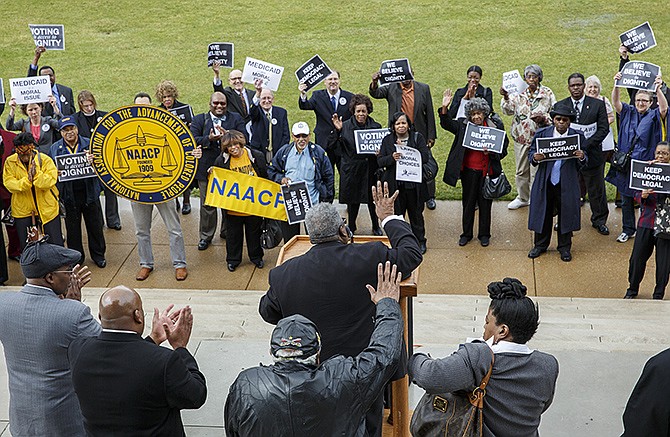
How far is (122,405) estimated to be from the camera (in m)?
4.56

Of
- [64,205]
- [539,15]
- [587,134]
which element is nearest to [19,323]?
[64,205]

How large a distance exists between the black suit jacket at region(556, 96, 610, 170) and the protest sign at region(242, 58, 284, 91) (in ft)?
11.8

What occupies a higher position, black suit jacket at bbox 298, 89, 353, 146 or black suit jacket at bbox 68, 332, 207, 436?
black suit jacket at bbox 298, 89, 353, 146

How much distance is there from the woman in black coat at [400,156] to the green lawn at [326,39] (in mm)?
6505

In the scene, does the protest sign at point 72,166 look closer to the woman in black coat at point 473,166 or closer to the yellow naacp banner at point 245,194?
the yellow naacp banner at point 245,194

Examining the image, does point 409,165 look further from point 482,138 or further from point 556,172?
point 556,172

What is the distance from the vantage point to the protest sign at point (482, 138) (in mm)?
10984

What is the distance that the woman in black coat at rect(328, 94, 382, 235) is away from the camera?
37.2ft

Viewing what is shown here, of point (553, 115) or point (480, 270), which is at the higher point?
point (553, 115)

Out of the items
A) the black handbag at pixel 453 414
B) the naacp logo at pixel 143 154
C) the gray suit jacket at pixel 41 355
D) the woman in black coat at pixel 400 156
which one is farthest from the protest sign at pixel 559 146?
the gray suit jacket at pixel 41 355

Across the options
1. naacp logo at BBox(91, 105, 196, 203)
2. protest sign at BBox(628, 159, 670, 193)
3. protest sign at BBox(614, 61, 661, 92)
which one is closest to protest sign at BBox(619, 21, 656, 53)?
protest sign at BBox(614, 61, 661, 92)

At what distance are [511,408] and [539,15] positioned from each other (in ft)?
67.0

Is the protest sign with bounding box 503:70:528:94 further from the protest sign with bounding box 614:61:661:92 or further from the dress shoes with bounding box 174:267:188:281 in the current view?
the dress shoes with bounding box 174:267:188:281

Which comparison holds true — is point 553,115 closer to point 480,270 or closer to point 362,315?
point 480,270
